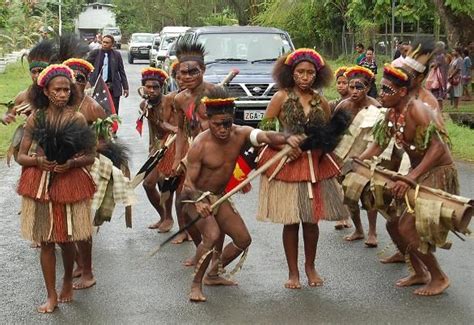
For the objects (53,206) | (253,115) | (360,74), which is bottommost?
(53,206)

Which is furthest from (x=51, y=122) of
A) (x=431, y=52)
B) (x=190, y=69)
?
(x=431, y=52)

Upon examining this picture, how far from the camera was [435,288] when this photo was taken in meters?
6.33

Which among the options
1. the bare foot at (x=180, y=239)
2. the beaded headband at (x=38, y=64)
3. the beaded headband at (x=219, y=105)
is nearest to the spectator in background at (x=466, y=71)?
the bare foot at (x=180, y=239)

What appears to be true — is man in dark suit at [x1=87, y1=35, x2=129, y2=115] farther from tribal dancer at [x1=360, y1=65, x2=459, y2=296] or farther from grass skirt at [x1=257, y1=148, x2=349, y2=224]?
tribal dancer at [x1=360, y1=65, x2=459, y2=296]

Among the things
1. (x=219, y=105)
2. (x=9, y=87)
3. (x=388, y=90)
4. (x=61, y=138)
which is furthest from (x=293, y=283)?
(x=9, y=87)

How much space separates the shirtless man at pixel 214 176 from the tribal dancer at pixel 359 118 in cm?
150

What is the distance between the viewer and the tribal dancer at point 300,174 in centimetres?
647

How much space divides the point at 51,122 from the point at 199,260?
→ 4.78 ft

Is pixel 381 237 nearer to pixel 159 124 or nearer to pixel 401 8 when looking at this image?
pixel 159 124

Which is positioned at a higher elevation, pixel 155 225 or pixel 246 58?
pixel 246 58

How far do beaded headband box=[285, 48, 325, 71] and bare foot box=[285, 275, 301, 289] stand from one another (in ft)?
5.34

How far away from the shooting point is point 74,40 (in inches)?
347

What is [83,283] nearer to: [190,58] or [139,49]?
[190,58]

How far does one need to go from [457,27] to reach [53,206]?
56.4 feet
